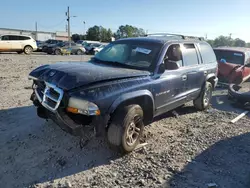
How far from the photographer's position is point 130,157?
3.66 meters

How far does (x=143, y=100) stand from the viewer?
3893 millimetres

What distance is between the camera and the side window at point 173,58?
421 centimetres

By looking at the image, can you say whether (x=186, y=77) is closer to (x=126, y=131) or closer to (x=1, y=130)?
(x=126, y=131)

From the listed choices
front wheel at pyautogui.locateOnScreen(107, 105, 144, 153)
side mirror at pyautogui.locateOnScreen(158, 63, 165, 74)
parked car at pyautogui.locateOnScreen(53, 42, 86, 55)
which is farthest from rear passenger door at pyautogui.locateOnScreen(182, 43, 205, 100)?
parked car at pyautogui.locateOnScreen(53, 42, 86, 55)

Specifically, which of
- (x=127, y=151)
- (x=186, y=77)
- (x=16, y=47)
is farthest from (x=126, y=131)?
(x=16, y=47)

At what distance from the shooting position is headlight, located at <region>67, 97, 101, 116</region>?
301 cm

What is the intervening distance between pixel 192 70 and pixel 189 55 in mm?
354

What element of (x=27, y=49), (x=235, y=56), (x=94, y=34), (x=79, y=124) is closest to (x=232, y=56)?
(x=235, y=56)

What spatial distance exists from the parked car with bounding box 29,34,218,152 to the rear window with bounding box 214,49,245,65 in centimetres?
536

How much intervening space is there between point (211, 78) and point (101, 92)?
4.16 meters

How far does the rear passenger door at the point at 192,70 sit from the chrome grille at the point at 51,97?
286cm

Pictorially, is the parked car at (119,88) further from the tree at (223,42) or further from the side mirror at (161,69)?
the tree at (223,42)

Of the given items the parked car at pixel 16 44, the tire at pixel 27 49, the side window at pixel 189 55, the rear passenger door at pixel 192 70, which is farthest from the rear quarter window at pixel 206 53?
the tire at pixel 27 49

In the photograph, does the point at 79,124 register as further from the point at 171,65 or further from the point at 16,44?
the point at 16,44
